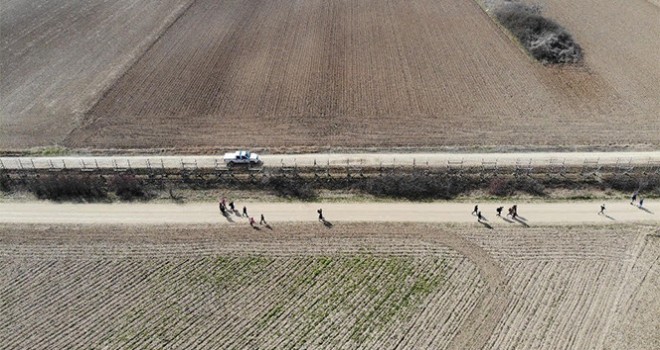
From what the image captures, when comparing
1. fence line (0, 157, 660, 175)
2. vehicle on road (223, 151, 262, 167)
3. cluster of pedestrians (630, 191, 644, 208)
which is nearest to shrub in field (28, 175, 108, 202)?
fence line (0, 157, 660, 175)

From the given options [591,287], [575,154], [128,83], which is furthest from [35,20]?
[591,287]

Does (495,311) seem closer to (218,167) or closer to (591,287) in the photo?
(591,287)

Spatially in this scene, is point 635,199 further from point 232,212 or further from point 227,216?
point 227,216

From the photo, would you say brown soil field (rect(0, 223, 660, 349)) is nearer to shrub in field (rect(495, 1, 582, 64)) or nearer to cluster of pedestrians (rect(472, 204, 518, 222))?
cluster of pedestrians (rect(472, 204, 518, 222))

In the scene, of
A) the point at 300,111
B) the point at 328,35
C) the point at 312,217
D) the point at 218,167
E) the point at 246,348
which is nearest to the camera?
the point at 246,348

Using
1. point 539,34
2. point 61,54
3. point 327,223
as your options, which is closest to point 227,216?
point 327,223

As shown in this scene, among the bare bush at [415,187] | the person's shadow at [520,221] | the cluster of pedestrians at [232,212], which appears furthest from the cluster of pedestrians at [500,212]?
the cluster of pedestrians at [232,212]
